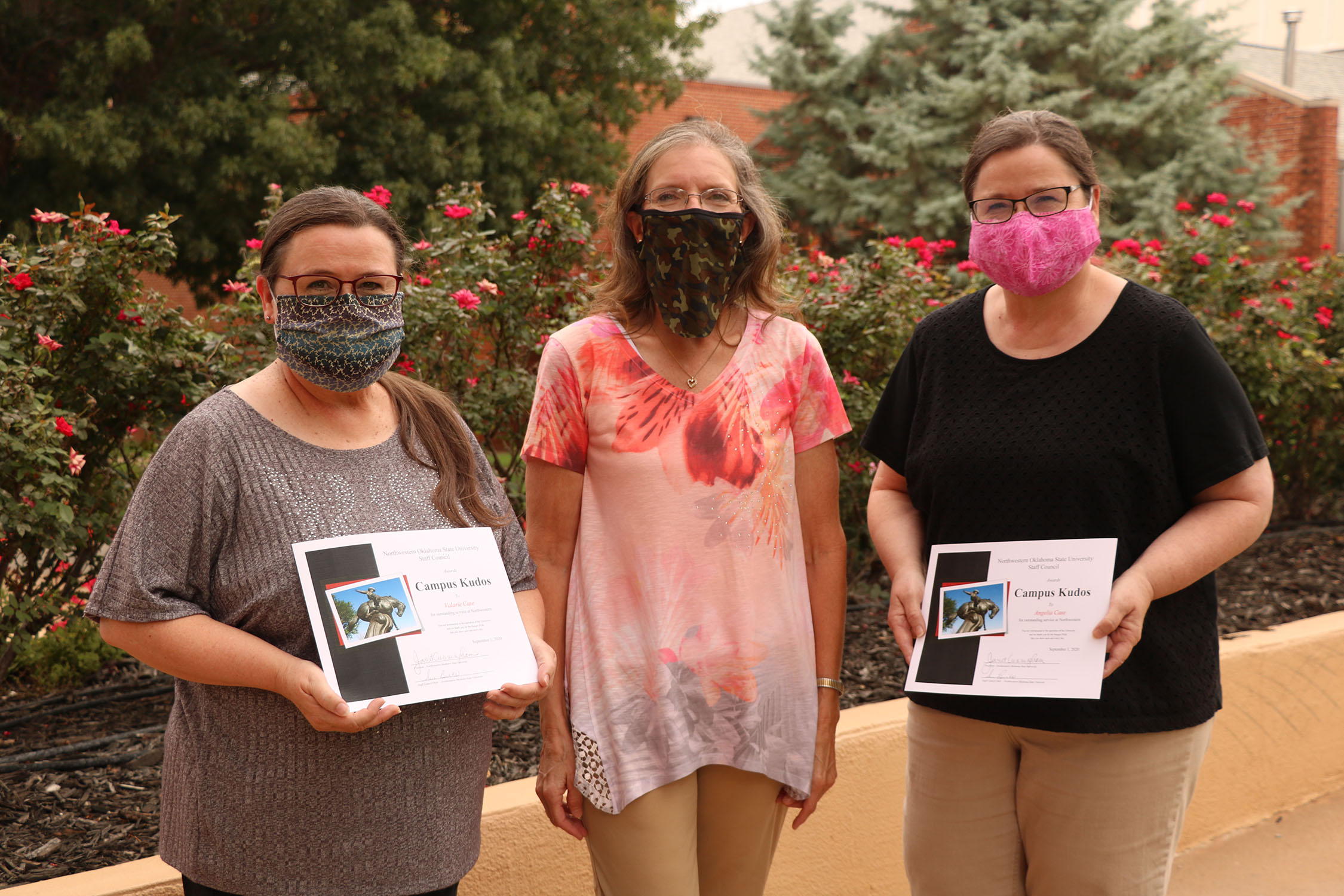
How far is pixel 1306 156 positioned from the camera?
2183cm

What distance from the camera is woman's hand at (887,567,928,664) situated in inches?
95.9

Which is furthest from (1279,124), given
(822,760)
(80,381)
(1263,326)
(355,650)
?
(355,650)

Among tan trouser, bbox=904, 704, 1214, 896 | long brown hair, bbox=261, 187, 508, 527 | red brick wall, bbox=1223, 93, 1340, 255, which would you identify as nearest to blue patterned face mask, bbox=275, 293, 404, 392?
long brown hair, bbox=261, 187, 508, 527

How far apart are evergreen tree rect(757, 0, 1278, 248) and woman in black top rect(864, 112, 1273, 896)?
15.5m

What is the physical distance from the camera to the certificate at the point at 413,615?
192 centimetres

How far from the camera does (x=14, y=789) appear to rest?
11.7ft

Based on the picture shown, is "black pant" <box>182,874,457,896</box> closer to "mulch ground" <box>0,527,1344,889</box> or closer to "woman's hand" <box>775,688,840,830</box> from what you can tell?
"woman's hand" <box>775,688,840,830</box>

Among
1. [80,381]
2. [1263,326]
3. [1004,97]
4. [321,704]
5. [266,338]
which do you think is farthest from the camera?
[1004,97]

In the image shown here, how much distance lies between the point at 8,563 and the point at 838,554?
10.2 ft

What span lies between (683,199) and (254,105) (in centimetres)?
1318

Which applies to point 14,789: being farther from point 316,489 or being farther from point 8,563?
point 316,489

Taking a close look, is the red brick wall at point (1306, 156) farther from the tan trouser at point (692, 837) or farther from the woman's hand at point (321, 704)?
the woman's hand at point (321, 704)

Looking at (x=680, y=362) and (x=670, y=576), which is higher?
(x=680, y=362)
